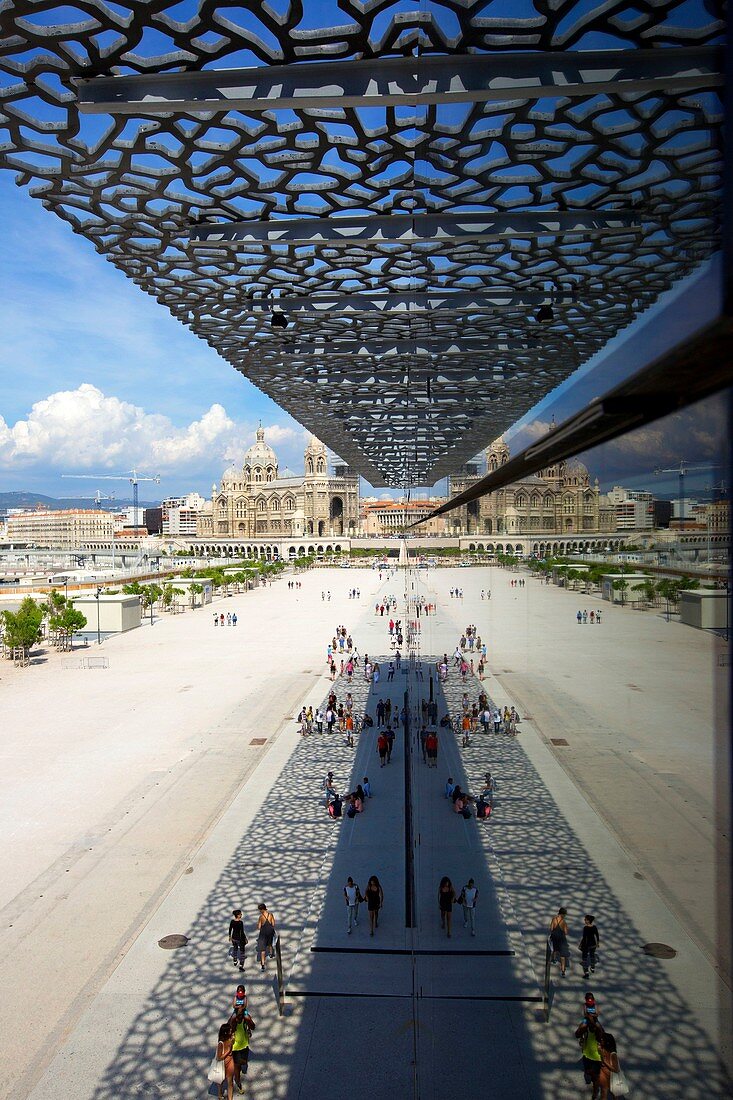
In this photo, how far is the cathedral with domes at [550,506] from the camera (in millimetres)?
2271

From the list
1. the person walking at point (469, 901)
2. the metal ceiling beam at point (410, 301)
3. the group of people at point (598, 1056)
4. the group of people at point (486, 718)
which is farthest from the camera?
the metal ceiling beam at point (410, 301)

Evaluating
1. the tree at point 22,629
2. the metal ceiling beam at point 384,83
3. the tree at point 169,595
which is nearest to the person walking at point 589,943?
the metal ceiling beam at point 384,83

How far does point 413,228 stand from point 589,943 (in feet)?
19.2

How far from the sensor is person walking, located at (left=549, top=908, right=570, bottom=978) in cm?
349

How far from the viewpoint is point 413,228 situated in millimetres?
6625

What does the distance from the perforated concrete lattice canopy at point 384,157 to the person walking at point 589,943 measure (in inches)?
102

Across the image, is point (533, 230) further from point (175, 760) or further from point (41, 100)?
point (175, 760)

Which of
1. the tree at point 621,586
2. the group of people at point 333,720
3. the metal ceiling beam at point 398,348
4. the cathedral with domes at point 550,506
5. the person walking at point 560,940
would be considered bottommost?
the group of people at point 333,720

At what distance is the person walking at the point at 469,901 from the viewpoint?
17.2ft

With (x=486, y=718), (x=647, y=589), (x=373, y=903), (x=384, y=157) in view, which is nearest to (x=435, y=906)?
(x=373, y=903)

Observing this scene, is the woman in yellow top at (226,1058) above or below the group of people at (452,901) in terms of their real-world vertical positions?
below

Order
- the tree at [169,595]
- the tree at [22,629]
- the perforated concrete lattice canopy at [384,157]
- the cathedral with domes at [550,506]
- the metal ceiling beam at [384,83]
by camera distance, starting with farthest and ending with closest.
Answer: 1. the tree at [169,595]
2. the tree at [22,629]
3. the metal ceiling beam at [384,83]
4. the perforated concrete lattice canopy at [384,157]
5. the cathedral with domes at [550,506]

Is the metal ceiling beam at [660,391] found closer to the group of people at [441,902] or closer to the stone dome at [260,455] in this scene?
the group of people at [441,902]

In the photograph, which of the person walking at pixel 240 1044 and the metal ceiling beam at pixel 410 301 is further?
the metal ceiling beam at pixel 410 301
